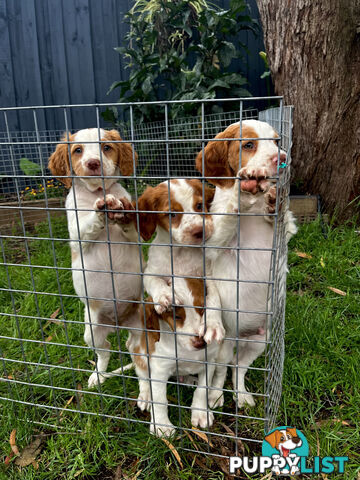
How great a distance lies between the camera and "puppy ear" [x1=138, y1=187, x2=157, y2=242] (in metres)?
1.67

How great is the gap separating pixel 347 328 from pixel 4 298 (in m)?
2.34

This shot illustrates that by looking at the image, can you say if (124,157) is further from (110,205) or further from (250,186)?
(250,186)

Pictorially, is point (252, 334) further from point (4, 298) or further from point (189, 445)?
point (4, 298)

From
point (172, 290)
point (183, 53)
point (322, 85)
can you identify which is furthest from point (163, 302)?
point (183, 53)

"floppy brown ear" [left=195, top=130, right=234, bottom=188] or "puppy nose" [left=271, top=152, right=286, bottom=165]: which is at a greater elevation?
"puppy nose" [left=271, top=152, right=286, bottom=165]

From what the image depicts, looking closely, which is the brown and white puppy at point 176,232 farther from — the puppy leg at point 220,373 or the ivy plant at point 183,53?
the ivy plant at point 183,53

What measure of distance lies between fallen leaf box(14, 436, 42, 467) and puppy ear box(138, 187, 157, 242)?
1.01 metres

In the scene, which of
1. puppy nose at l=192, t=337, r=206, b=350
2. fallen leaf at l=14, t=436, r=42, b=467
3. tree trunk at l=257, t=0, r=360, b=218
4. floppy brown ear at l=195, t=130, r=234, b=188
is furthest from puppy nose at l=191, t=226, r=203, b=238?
tree trunk at l=257, t=0, r=360, b=218

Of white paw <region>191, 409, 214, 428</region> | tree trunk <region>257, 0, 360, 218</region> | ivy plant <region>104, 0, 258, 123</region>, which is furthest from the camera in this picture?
ivy plant <region>104, 0, 258, 123</region>

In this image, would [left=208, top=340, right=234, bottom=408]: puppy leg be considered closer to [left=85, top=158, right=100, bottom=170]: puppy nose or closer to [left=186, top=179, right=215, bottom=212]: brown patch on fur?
[left=186, top=179, right=215, bottom=212]: brown patch on fur

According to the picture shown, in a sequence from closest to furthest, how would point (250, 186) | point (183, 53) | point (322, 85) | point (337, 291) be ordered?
point (250, 186) < point (337, 291) < point (322, 85) < point (183, 53)

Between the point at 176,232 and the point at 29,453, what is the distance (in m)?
1.13

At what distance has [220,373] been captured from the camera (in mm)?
1892

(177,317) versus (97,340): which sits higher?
(177,317)
